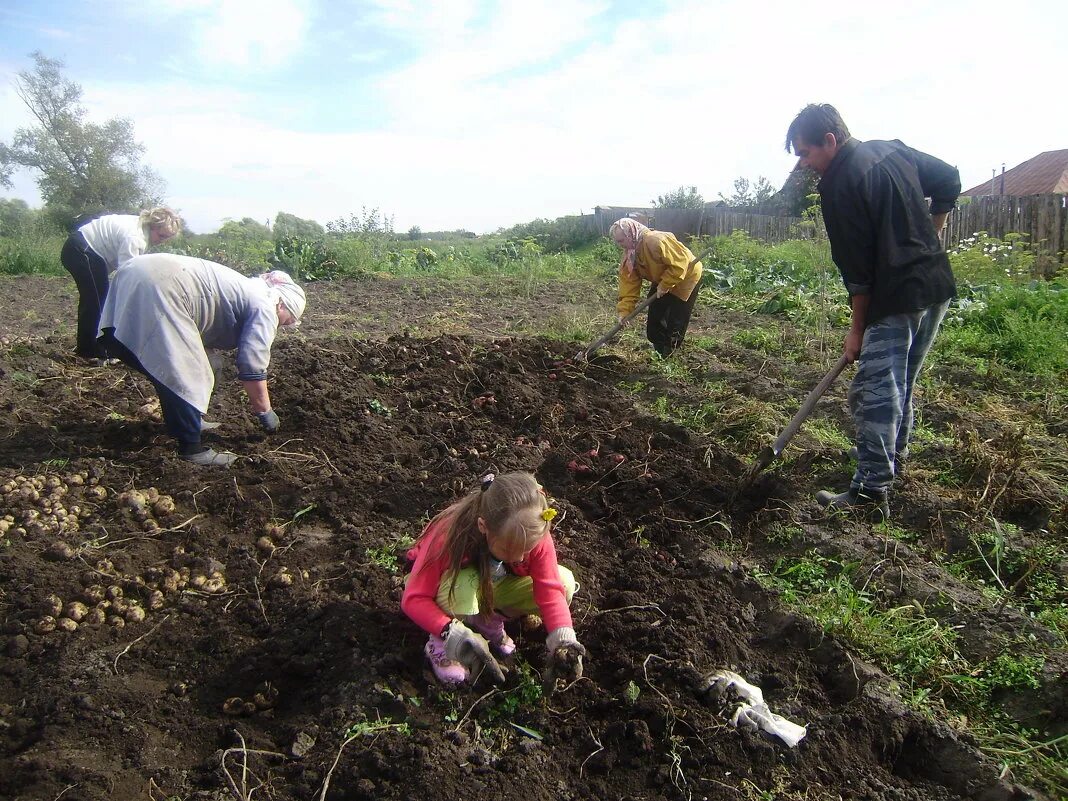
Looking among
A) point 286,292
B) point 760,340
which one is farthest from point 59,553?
point 760,340

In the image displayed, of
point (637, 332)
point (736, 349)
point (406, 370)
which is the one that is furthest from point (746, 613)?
point (637, 332)

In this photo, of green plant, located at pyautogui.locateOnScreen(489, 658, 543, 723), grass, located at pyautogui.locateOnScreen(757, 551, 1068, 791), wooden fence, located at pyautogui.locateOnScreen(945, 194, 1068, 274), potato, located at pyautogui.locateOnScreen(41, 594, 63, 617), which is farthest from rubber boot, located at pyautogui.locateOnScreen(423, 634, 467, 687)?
wooden fence, located at pyautogui.locateOnScreen(945, 194, 1068, 274)

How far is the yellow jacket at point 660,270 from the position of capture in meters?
6.20

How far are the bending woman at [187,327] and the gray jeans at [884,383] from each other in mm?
3245

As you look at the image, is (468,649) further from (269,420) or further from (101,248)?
(101,248)

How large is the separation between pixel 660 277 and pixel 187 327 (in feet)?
12.8

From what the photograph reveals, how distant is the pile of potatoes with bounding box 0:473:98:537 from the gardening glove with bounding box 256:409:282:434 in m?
0.94

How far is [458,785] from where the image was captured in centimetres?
207

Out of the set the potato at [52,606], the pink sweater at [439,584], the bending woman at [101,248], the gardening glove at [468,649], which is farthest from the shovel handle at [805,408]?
the bending woman at [101,248]

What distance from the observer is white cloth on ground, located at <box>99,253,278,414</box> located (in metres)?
3.85

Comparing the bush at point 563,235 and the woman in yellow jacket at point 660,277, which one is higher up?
the bush at point 563,235

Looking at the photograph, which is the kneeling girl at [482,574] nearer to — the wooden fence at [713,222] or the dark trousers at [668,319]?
the dark trousers at [668,319]

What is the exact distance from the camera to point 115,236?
5312 mm

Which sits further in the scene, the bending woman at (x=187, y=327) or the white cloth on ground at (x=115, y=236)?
the white cloth on ground at (x=115, y=236)
